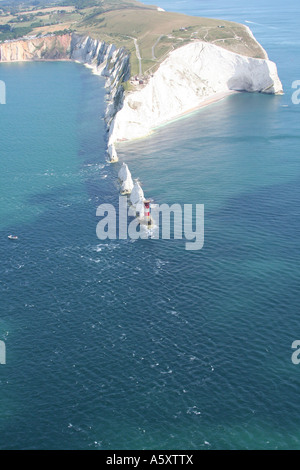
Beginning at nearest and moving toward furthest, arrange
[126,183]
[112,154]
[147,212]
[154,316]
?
[154,316], [147,212], [126,183], [112,154]

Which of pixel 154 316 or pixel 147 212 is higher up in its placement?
pixel 147 212

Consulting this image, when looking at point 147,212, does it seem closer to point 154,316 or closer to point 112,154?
point 154,316

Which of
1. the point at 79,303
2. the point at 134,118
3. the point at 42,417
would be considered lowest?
the point at 42,417

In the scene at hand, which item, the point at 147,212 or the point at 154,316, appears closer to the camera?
the point at 154,316

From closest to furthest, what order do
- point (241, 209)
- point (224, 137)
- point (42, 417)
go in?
point (42, 417), point (241, 209), point (224, 137)

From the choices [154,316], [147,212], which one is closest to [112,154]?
[147,212]

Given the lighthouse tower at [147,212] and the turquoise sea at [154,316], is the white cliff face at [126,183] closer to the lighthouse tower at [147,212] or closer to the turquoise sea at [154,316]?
the turquoise sea at [154,316]

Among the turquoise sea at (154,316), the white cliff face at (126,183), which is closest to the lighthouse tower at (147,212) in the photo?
the turquoise sea at (154,316)

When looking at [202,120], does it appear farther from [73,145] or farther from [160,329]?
[160,329]

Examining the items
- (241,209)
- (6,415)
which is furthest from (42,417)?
(241,209)
